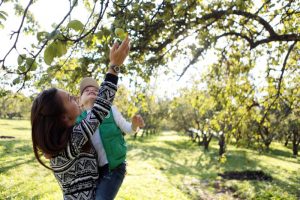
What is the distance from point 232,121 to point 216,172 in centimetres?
1415

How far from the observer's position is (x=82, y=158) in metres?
2.75

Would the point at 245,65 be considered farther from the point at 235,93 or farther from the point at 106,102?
the point at 106,102

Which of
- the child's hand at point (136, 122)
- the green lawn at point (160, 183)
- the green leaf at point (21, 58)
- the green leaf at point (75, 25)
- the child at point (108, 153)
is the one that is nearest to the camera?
the green leaf at point (75, 25)

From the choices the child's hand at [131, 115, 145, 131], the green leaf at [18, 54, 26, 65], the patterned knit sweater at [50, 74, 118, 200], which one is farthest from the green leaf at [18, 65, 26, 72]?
the child's hand at [131, 115, 145, 131]

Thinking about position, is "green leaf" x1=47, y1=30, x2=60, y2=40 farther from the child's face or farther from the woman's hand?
the child's face

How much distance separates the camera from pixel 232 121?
10.9m

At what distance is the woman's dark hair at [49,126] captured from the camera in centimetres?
253

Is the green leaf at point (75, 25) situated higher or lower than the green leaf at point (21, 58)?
higher

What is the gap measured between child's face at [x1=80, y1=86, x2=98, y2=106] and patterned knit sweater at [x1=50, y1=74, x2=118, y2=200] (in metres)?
0.52

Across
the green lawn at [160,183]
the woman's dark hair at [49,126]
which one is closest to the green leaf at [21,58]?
the woman's dark hair at [49,126]

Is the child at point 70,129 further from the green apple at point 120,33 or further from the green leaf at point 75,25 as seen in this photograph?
the green leaf at point 75,25

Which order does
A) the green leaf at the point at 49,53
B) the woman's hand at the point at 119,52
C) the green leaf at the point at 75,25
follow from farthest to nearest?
the woman's hand at the point at 119,52
the green leaf at the point at 49,53
the green leaf at the point at 75,25

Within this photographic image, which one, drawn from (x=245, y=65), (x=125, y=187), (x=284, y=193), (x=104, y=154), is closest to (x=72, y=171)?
(x=104, y=154)

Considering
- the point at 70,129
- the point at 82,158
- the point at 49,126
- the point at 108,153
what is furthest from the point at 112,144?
the point at 49,126
